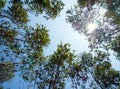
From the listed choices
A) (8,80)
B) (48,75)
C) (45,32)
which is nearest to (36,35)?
(45,32)

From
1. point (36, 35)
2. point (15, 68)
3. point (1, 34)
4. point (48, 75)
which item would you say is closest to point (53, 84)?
point (48, 75)

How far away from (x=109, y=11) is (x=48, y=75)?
30.3 ft

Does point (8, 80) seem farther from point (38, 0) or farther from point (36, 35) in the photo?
point (38, 0)

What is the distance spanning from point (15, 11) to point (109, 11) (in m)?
8.55

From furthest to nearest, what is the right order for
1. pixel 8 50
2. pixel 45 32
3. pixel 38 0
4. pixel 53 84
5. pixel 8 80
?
pixel 8 80
pixel 53 84
pixel 8 50
pixel 45 32
pixel 38 0

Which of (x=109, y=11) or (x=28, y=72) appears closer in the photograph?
(x=109, y=11)

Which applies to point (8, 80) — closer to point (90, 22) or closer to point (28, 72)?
point (28, 72)

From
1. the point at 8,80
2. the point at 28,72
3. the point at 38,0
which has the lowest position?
the point at 28,72

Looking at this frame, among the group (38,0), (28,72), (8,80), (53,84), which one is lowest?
(53,84)

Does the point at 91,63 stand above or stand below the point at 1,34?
above

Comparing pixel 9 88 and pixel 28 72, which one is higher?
pixel 9 88

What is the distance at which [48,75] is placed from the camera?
22.1m

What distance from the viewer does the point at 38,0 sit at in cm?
1602

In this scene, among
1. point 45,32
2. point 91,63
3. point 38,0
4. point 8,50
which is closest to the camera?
point 38,0
